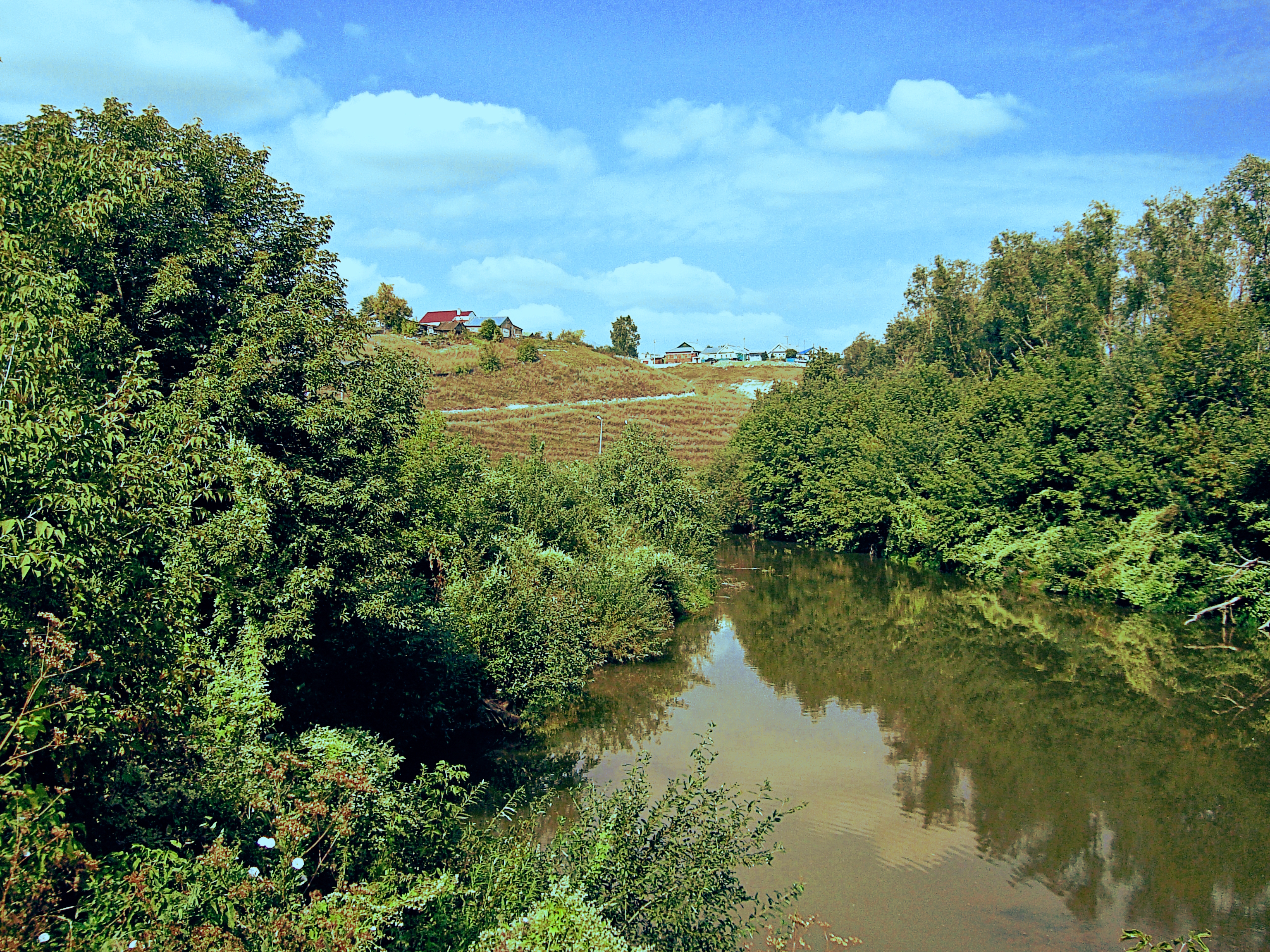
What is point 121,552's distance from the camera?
648cm

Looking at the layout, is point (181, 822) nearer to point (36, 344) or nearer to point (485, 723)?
point (36, 344)

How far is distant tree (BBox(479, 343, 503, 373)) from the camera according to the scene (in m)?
88.2

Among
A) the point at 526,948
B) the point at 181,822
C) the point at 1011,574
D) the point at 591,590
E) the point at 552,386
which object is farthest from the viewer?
the point at 552,386

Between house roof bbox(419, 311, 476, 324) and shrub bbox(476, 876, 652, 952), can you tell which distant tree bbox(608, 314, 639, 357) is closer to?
house roof bbox(419, 311, 476, 324)

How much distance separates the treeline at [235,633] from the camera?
18.6 feet

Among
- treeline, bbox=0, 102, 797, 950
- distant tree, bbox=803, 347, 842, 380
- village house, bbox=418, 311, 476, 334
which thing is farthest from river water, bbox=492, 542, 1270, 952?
village house, bbox=418, 311, 476, 334

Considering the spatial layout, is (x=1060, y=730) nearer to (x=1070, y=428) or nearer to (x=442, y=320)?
(x=1070, y=428)

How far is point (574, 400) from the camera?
85750 mm

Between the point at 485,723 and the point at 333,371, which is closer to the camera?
the point at 333,371

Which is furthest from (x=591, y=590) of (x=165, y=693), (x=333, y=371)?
(x=165, y=693)

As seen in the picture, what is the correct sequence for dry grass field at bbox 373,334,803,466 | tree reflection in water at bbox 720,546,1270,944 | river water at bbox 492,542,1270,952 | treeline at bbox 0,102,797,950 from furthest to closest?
dry grass field at bbox 373,334,803,466 → tree reflection in water at bbox 720,546,1270,944 → river water at bbox 492,542,1270,952 → treeline at bbox 0,102,797,950

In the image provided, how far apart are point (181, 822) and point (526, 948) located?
3.14m

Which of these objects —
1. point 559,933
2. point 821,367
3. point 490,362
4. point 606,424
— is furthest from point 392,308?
point 559,933

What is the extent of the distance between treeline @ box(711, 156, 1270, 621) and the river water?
4.18 metres
